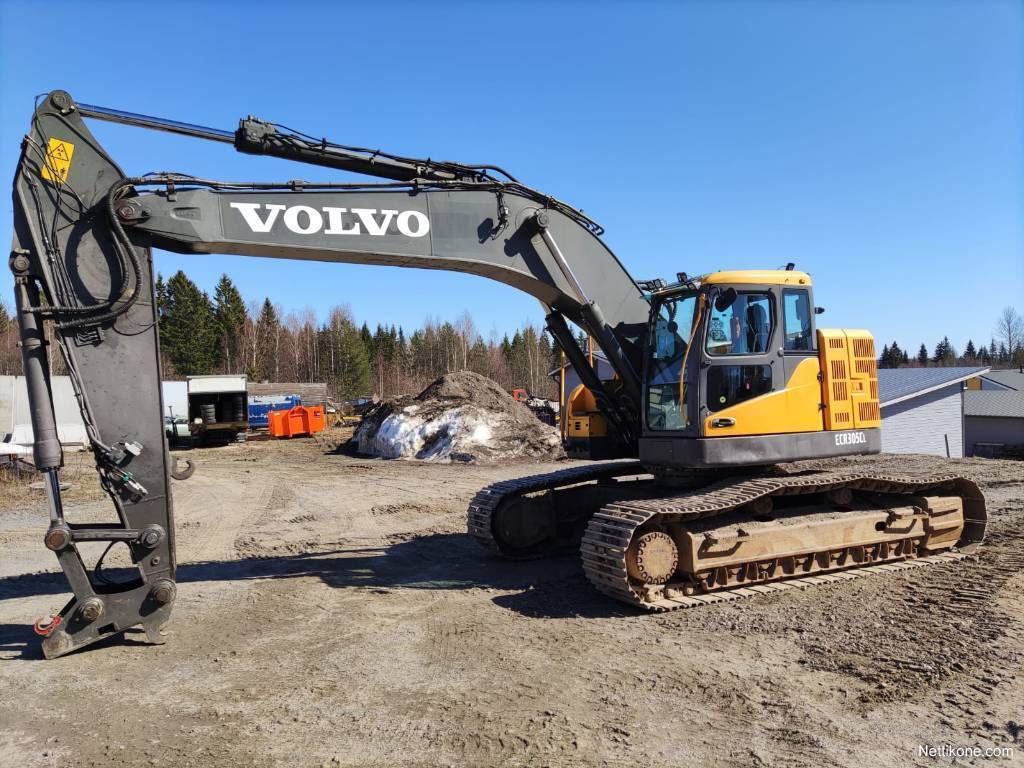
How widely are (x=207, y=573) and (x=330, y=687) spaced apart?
432cm

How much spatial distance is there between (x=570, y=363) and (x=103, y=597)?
5.49m

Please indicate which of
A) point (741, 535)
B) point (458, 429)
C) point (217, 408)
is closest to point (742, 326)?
point (741, 535)

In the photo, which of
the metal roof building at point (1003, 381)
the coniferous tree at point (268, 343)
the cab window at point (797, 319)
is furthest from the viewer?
the coniferous tree at point (268, 343)

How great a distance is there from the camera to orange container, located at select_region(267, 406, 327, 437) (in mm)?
33219

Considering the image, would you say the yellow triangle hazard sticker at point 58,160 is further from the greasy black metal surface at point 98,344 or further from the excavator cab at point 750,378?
the excavator cab at point 750,378

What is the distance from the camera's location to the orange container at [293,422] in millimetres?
33219

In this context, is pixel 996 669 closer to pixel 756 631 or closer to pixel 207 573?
→ pixel 756 631

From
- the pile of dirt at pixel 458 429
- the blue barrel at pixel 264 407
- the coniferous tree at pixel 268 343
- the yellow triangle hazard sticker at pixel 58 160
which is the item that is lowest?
the pile of dirt at pixel 458 429

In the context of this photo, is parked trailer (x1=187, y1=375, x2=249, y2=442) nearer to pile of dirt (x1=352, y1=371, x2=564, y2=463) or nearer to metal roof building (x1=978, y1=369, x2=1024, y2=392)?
pile of dirt (x1=352, y1=371, x2=564, y2=463)

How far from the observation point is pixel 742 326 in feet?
24.4

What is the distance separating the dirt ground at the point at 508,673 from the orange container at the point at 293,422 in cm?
2446

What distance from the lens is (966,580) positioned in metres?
7.44

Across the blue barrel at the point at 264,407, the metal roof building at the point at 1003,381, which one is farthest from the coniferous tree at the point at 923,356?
the blue barrel at the point at 264,407

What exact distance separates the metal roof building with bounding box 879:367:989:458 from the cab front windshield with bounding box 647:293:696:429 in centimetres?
2392
